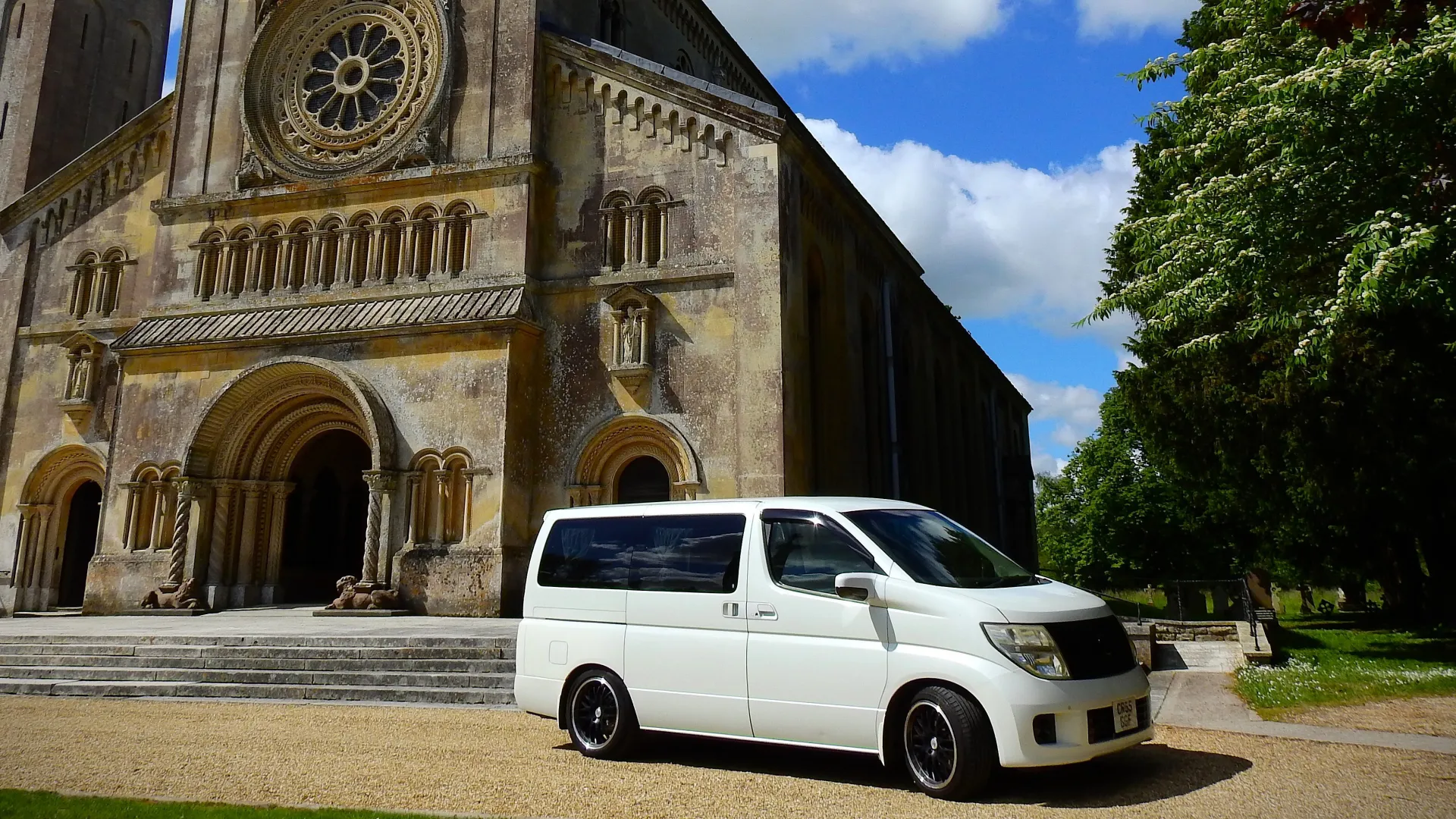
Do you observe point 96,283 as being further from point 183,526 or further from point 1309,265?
point 1309,265

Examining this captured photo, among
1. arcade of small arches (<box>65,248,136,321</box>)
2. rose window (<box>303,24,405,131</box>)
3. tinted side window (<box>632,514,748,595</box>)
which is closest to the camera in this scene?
tinted side window (<box>632,514,748,595</box>)

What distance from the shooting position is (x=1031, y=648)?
264 inches

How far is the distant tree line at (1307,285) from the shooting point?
9906 millimetres

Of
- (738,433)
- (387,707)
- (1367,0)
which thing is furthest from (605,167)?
(1367,0)

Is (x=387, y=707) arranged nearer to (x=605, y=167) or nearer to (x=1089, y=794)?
(x=1089, y=794)

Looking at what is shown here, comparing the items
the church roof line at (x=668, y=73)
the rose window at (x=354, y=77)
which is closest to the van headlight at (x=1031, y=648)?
the church roof line at (x=668, y=73)

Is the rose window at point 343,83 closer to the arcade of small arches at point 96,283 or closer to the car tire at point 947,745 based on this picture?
the arcade of small arches at point 96,283

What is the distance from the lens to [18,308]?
24.2 meters

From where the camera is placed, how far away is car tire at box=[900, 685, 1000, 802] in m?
6.54

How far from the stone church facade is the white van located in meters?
8.78

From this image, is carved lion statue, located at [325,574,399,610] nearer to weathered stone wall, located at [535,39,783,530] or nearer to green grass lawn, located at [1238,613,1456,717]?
weathered stone wall, located at [535,39,783,530]

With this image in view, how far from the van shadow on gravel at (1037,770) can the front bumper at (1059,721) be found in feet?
0.87

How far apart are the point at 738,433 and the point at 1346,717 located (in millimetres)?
10465

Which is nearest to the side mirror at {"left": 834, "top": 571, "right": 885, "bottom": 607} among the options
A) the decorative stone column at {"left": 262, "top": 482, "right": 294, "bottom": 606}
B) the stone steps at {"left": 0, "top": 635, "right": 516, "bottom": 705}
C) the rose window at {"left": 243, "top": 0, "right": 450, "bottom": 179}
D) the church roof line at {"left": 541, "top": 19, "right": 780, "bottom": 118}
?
the stone steps at {"left": 0, "top": 635, "right": 516, "bottom": 705}
